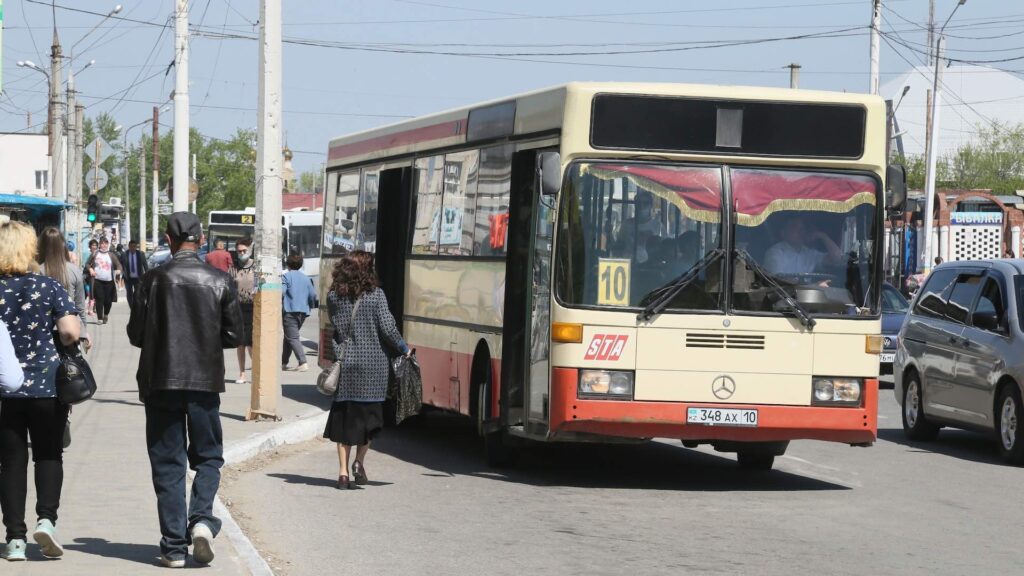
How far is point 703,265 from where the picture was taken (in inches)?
471

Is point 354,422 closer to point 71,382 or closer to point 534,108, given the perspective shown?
point 534,108

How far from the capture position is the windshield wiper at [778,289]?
11977 mm

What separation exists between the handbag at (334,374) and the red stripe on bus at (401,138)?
3074mm

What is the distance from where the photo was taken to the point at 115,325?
36062mm

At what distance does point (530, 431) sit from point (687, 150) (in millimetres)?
2389

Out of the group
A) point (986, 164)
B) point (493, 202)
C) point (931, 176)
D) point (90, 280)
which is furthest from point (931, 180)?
point (986, 164)

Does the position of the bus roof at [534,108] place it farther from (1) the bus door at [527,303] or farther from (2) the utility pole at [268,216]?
(2) the utility pole at [268,216]

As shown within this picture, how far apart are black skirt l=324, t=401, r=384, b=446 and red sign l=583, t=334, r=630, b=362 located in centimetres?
171

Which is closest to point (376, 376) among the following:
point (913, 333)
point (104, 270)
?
point (913, 333)

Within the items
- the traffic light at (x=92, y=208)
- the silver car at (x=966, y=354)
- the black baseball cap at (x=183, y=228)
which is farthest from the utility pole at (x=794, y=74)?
the black baseball cap at (x=183, y=228)

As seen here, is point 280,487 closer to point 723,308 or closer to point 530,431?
point 530,431

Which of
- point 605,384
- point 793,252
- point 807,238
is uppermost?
point 807,238

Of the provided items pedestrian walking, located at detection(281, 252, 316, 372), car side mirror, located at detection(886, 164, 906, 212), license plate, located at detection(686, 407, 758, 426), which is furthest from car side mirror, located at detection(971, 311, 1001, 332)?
pedestrian walking, located at detection(281, 252, 316, 372)

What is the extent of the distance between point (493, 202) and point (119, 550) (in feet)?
19.2
